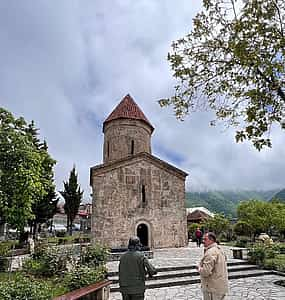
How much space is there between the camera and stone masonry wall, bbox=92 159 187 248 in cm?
1938

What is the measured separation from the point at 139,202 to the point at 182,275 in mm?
9742

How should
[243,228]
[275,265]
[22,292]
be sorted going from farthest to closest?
[243,228], [275,265], [22,292]

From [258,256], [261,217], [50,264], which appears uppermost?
[261,217]

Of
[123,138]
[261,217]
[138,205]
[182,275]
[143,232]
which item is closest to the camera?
[182,275]

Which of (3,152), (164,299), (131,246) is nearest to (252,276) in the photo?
(164,299)

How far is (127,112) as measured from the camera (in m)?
25.3

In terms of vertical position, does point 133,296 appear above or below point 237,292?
above

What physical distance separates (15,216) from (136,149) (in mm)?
12662

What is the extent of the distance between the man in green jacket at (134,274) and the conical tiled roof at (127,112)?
67.4ft

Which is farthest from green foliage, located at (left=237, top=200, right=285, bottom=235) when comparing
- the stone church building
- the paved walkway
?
the paved walkway

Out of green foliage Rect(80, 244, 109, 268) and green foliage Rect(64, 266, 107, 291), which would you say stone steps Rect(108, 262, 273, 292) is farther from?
green foliage Rect(64, 266, 107, 291)

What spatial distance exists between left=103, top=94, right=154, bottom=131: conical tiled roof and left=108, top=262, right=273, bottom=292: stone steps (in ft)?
50.8

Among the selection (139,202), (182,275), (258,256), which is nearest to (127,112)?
(139,202)

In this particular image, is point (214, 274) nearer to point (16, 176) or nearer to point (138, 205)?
point (16, 176)
